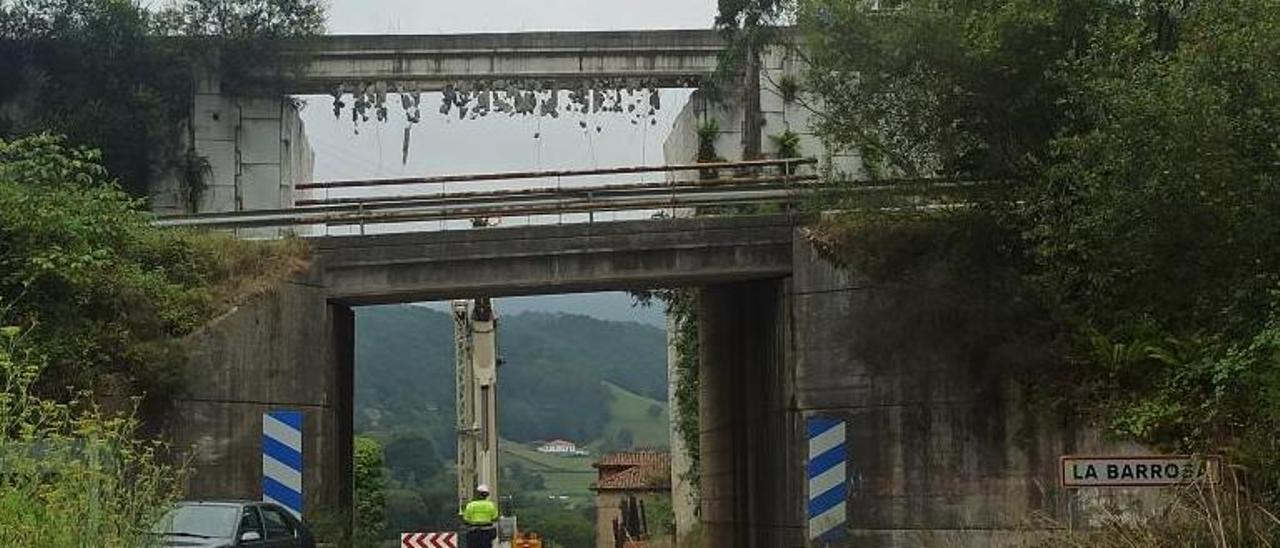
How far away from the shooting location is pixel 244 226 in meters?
22.9

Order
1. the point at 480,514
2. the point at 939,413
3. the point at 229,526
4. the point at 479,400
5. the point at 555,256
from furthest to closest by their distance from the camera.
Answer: the point at 479,400 → the point at 480,514 → the point at 555,256 → the point at 939,413 → the point at 229,526

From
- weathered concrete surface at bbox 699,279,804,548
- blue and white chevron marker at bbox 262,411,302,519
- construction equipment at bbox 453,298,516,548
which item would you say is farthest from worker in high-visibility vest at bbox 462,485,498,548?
construction equipment at bbox 453,298,516,548

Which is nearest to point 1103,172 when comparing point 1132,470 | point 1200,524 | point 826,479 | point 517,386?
point 1132,470

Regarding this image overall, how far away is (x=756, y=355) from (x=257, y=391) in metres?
7.85

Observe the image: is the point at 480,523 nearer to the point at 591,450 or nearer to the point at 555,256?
the point at 555,256

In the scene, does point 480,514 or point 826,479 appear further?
point 480,514

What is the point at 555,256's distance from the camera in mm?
Answer: 22219

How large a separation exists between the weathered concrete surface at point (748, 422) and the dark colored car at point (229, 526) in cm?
786

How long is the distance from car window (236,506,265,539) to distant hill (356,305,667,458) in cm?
10888

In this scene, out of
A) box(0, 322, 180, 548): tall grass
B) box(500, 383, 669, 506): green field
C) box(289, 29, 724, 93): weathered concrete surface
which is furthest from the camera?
box(500, 383, 669, 506): green field

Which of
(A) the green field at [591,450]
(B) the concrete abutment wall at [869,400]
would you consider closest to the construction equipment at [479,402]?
(B) the concrete abutment wall at [869,400]

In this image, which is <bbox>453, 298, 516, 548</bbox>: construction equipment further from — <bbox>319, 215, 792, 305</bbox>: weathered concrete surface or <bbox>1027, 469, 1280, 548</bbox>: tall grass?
<bbox>1027, 469, 1280, 548</bbox>: tall grass

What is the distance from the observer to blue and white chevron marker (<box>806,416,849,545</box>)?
20.7 meters

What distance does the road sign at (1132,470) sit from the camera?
1266 centimetres
